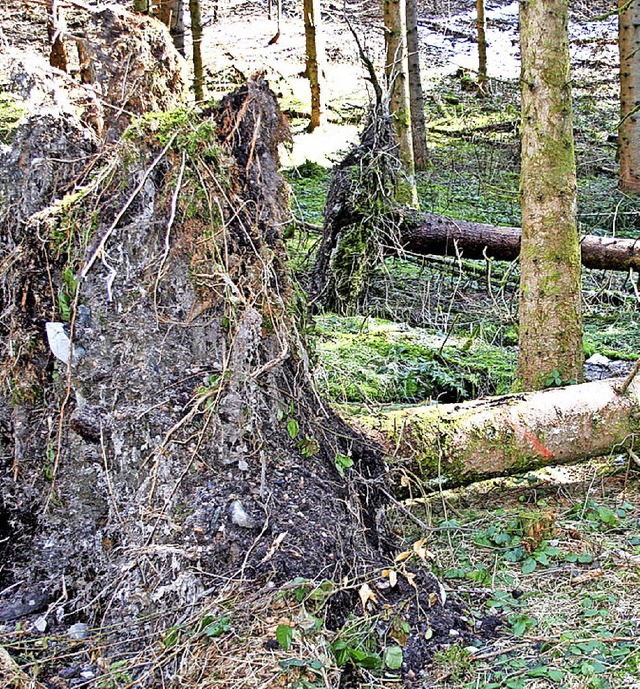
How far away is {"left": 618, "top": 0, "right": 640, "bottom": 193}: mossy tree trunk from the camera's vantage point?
11234mm

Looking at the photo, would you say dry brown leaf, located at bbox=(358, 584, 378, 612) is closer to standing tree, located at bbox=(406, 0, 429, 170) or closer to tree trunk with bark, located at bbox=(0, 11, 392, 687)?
tree trunk with bark, located at bbox=(0, 11, 392, 687)

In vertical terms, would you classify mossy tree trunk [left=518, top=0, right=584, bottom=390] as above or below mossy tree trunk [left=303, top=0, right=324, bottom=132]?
below

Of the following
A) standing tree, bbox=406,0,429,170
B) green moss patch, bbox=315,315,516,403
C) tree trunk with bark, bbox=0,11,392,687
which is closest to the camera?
tree trunk with bark, bbox=0,11,392,687

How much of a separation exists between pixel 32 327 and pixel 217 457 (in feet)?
3.36

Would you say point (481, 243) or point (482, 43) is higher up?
point (482, 43)

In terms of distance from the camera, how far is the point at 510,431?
13.5ft

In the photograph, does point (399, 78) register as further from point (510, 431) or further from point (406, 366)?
point (510, 431)

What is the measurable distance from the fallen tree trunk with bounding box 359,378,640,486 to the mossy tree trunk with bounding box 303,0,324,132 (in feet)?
38.7

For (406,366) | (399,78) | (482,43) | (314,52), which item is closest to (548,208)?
(406,366)

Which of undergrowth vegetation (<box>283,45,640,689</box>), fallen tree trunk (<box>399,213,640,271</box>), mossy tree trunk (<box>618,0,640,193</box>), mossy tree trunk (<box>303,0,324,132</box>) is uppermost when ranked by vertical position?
mossy tree trunk (<box>303,0,324,132</box>)

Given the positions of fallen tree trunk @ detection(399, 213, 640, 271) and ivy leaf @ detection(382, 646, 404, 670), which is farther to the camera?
fallen tree trunk @ detection(399, 213, 640, 271)

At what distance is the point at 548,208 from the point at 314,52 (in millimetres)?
Answer: 11109

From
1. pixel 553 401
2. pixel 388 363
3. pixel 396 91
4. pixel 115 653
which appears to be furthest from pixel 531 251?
pixel 396 91

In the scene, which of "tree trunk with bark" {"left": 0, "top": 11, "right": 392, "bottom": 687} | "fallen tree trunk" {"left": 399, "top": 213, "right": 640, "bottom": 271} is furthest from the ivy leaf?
"fallen tree trunk" {"left": 399, "top": 213, "right": 640, "bottom": 271}
